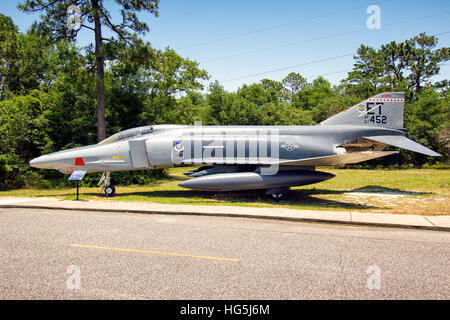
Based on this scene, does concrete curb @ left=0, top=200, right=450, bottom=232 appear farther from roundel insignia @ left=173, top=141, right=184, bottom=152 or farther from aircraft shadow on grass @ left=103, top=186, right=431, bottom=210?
roundel insignia @ left=173, top=141, right=184, bottom=152

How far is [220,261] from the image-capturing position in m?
5.48

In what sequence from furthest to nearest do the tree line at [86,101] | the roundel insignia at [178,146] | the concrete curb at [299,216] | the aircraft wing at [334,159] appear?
the tree line at [86,101]
the roundel insignia at [178,146]
the aircraft wing at [334,159]
the concrete curb at [299,216]

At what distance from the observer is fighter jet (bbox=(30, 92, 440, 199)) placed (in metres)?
12.7

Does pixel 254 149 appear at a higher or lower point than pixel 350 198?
higher

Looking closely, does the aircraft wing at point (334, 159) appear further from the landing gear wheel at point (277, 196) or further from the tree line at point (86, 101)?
the tree line at point (86, 101)

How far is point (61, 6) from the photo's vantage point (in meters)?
17.7

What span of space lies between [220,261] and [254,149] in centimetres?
803

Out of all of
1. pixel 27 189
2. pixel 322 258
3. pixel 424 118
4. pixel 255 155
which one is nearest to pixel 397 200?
pixel 255 155

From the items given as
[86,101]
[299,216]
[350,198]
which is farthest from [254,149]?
[86,101]

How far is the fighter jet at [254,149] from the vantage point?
499 inches

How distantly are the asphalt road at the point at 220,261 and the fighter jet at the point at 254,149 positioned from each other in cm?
432

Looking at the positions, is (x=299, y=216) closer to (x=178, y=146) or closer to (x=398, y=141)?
(x=178, y=146)

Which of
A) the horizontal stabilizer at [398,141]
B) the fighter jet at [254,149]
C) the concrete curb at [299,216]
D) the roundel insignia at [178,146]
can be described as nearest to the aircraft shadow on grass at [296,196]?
the fighter jet at [254,149]

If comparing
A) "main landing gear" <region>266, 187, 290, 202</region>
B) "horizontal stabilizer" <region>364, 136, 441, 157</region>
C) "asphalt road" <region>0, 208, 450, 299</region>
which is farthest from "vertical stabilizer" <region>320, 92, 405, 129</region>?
"asphalt road" <region>0, 208, 450, 299</region>
